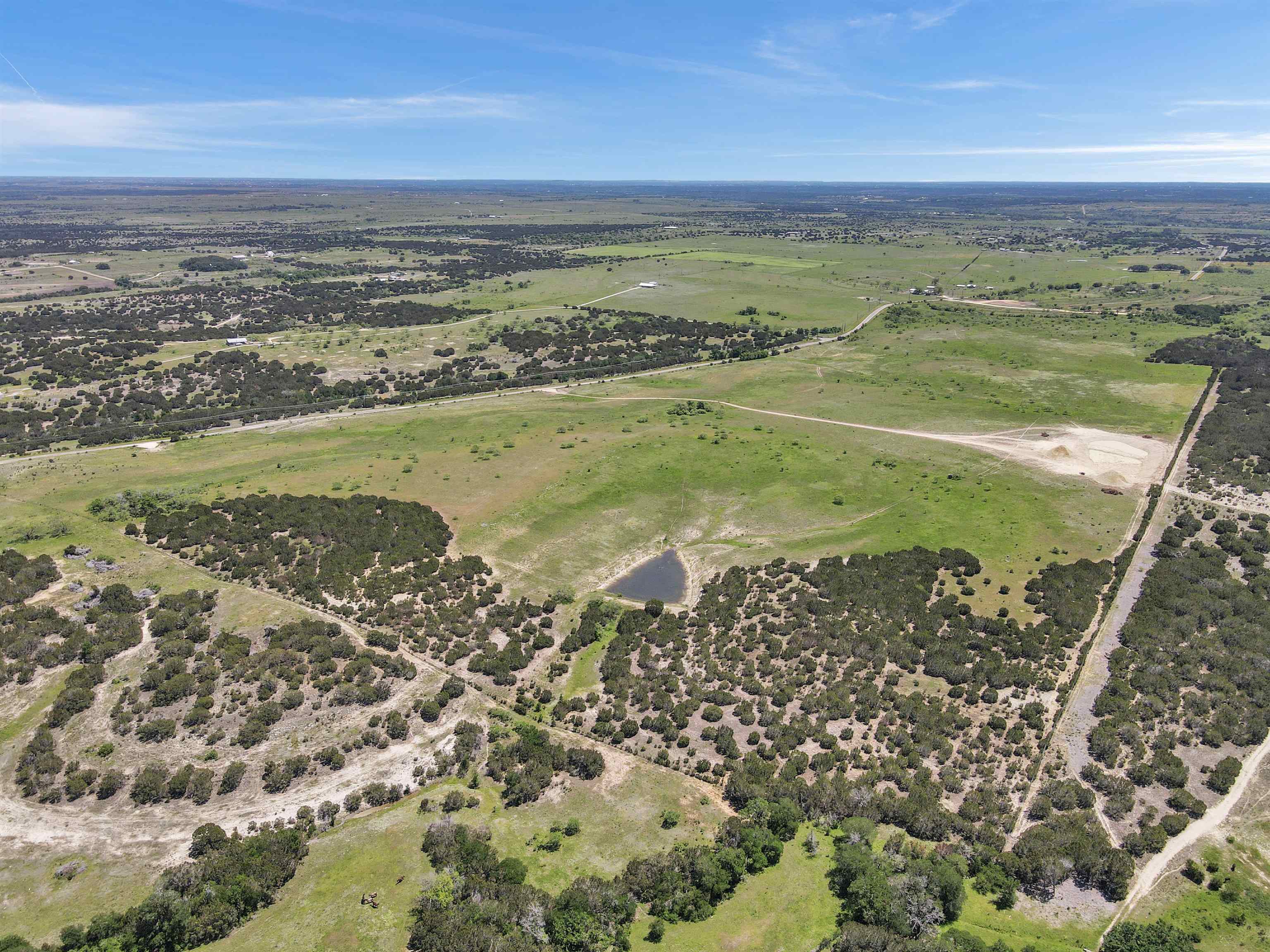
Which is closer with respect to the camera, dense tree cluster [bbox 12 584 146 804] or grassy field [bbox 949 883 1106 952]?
grassy field [bbox 949 883 1106 952]

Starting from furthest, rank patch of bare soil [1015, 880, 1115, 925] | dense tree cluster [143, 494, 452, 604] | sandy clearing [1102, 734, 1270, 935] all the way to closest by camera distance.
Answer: dense tree cluster [143, 494, 452, 604] < sandy clearing [1102, 734, 1270, 935] < patch of bare soil [1015, 880, 1115, 925]

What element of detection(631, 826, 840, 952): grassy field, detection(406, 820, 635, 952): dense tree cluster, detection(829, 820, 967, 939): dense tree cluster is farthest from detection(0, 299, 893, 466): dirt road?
detection(829, 820, 967, 939): dense tree cluster

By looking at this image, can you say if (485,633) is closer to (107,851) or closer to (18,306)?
(107,851)

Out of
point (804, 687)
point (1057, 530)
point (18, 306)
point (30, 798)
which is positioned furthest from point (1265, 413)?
point (18, 306)

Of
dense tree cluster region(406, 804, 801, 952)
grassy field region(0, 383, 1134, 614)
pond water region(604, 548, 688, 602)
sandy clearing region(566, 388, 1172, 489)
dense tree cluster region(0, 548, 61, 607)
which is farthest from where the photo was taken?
sandy clearing region(566, 388, 1172, 489)

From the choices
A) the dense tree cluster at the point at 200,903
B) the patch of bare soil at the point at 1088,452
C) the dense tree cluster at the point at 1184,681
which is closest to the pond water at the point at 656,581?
the dense tree cluster at the point at 1184,681

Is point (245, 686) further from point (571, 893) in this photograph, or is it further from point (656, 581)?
point (656, 581)

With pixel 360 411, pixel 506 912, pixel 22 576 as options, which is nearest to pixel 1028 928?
pixel 506 912

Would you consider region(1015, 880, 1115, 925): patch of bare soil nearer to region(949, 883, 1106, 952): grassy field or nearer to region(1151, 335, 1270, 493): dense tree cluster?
region(949, 883, 1106, 952): grassy field
